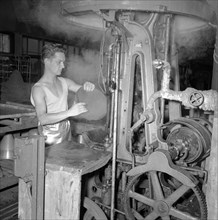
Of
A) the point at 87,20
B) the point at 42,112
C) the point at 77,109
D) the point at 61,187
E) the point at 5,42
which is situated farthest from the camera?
the point at 5,42

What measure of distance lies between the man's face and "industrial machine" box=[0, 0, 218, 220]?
40 cm

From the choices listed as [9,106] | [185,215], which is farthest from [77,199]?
[9,106]

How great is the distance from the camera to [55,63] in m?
2.43

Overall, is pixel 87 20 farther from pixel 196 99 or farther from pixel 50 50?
pixel 196 99

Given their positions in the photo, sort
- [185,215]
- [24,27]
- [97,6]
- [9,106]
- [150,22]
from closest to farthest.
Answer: [185,215], [97,6], [150,22], [9,106], [24,27]

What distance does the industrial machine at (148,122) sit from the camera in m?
1.86

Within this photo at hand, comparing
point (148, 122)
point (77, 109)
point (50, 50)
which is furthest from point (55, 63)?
point (148, 122)

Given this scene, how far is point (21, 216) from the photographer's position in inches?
79.0

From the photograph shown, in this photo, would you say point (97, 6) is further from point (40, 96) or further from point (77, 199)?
point (77, 199)

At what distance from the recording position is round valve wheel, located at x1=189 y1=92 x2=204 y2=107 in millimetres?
1670

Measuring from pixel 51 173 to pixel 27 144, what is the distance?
27cm

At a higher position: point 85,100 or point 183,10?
point 183,10

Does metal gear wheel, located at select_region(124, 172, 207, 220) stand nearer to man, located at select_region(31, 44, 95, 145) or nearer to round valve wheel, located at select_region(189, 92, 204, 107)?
round valve wheel, located at select_region(189, 92, 204, 107)

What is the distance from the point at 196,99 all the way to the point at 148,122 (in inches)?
20.7
